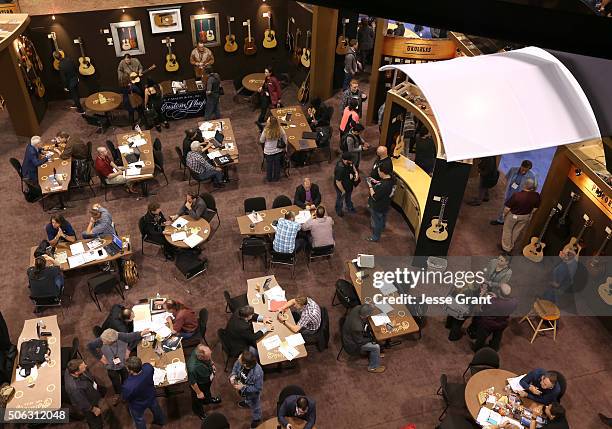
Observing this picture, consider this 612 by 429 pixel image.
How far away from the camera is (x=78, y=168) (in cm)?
1060

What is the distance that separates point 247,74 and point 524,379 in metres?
11.2

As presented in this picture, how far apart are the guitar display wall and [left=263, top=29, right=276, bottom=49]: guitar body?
152 millimetres

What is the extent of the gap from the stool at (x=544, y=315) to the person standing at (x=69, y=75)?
35.9ft

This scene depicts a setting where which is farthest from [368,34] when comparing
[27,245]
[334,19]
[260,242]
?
[27,245]

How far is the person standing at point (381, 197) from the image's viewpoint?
9305 millimetres

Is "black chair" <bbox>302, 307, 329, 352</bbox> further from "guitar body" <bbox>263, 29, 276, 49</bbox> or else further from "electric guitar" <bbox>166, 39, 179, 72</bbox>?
"guitar body" <bbox>263, 29, 276, 49</bbox>

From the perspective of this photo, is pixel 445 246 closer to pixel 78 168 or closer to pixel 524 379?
pixel 524 379

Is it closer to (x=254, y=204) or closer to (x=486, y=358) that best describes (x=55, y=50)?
(x=254, y=204)

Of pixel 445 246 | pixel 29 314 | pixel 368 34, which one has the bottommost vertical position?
pixel 29 314

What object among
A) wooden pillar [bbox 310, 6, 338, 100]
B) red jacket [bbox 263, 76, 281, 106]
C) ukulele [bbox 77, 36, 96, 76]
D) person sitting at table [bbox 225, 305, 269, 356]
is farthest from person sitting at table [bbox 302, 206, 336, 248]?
ukulele [bbox 77, 36, 96, 76]

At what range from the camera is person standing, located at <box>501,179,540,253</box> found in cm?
922

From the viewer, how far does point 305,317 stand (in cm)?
753

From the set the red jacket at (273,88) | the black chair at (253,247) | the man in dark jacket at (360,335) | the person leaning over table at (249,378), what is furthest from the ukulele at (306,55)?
the person leaning over table at (249,378)

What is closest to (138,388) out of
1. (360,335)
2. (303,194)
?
(360,335)
